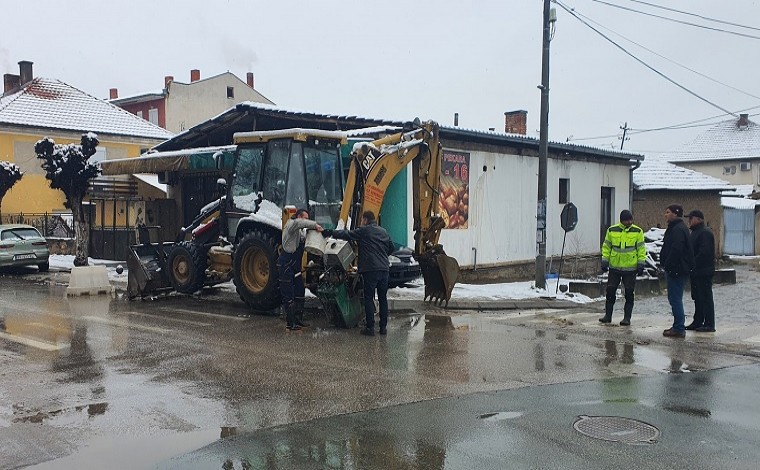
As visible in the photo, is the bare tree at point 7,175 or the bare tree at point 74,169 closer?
the bare tree at point 74,169

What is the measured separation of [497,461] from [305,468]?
132 cm

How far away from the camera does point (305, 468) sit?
15.5 feet

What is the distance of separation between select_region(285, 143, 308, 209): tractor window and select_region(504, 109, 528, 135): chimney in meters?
15.2

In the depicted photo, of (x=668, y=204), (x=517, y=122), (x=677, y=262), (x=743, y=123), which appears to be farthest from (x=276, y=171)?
(x=743, y=123)

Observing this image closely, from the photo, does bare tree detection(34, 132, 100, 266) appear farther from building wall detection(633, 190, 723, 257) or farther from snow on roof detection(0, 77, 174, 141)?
building wall detection(633, 190, 723, 257)

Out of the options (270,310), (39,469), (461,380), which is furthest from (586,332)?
(39,469)

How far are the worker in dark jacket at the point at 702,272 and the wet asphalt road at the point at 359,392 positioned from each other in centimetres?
46

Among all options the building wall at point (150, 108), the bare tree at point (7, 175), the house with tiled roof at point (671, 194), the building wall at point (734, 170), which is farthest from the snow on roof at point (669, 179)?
the building wall at point (150, 108)

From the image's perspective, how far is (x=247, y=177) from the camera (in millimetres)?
12406

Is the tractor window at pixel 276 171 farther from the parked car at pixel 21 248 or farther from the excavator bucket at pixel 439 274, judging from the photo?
the parked car at pixel 21 248

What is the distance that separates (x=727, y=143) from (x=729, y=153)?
5.70 feet

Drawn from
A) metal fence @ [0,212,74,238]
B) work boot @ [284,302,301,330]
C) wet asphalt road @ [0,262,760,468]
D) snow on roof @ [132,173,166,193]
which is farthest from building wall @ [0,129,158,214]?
work boot @ [284,302,301,330]

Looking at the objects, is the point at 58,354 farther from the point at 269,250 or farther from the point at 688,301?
the point at 688,301

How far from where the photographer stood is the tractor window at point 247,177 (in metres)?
12.2
